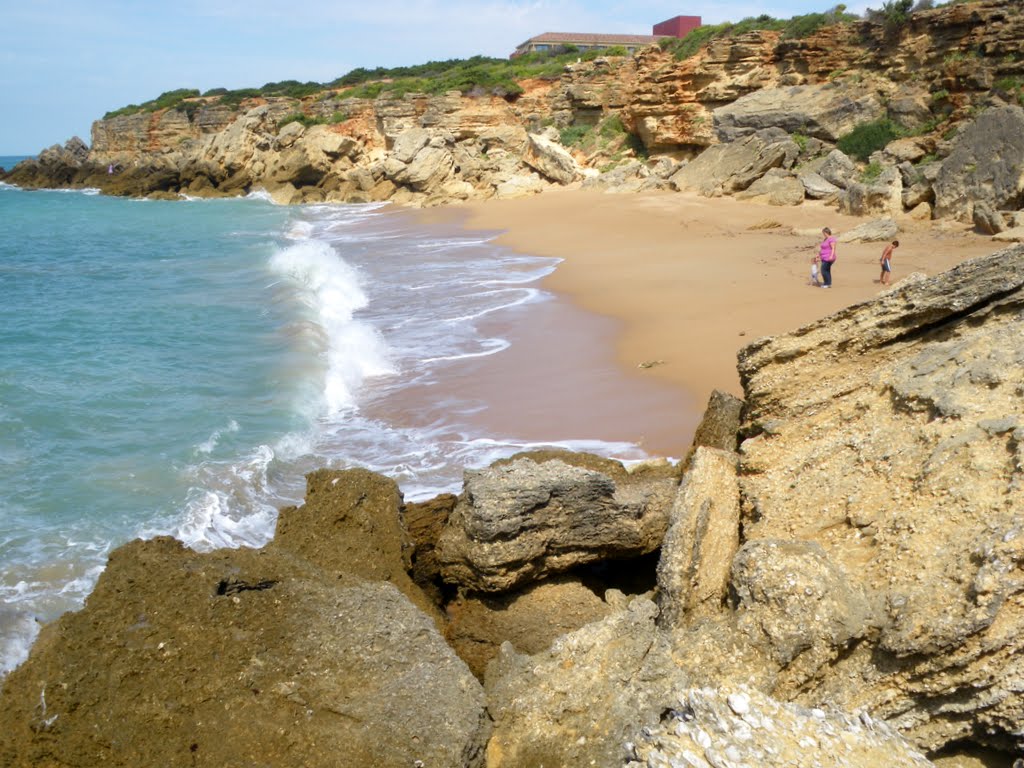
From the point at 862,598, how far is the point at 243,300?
1636 centimetres

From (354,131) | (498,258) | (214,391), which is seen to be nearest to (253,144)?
(354,131)

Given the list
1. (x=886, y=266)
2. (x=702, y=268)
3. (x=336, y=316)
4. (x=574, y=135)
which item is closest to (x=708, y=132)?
(x=574, y=135)

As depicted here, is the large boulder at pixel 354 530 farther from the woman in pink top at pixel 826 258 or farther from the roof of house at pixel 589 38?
the roof of house at pixel 589 38

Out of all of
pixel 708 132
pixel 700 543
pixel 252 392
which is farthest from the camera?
pixel 708 132

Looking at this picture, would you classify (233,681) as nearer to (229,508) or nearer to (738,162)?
(229,508)

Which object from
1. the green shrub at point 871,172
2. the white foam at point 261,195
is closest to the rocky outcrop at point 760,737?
the green shrub at point 871,172

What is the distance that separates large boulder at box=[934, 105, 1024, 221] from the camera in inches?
706

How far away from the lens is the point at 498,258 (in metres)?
21.6

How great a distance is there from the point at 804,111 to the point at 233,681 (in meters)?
28.6

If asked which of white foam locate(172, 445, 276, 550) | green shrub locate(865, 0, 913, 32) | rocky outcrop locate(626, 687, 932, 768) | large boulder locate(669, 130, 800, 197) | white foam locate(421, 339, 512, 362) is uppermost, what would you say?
green shrub locate(865, 0, 913, 32)

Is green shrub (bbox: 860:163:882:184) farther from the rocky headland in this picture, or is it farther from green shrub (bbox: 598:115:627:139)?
the rocky headland

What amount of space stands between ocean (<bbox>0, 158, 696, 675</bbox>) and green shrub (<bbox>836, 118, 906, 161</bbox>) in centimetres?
1214

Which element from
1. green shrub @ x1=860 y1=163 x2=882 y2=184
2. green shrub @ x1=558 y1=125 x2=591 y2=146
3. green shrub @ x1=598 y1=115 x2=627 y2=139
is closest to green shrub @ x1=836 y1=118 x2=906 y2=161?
green shrub @ x1=860 y1=163 x2=882 y2=184

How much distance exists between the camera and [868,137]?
83.9ft
